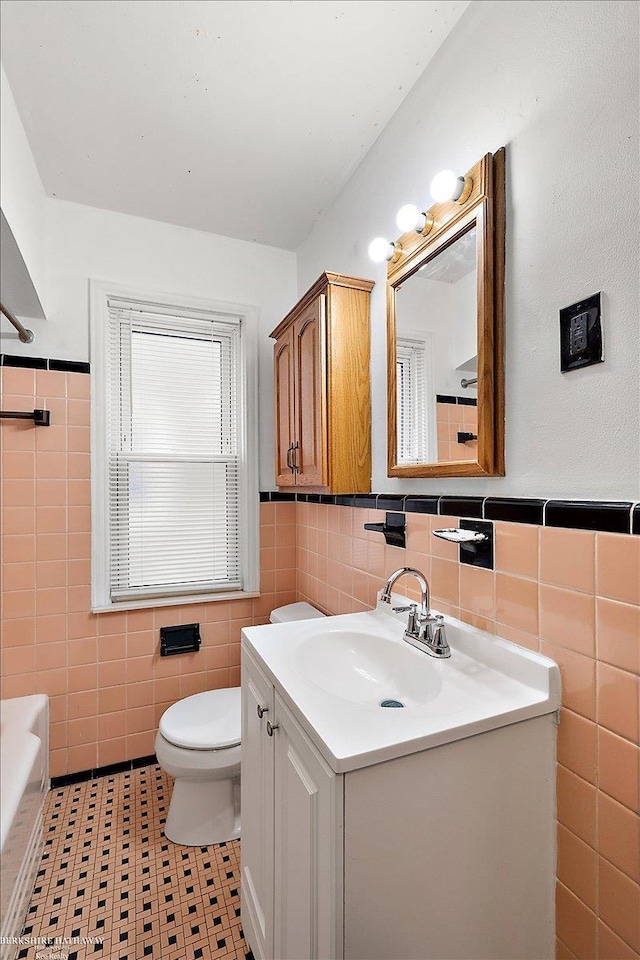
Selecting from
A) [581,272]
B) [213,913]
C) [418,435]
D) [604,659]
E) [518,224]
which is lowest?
[213,913]

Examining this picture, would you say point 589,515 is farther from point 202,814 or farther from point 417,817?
point 202,814

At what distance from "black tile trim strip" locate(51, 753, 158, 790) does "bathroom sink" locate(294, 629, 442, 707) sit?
1.32 m

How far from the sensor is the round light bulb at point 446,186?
1140 mm

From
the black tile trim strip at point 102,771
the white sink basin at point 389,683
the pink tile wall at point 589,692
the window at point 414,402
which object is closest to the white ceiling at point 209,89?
the window at point 414,402

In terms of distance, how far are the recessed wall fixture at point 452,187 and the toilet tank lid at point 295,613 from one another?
164cm

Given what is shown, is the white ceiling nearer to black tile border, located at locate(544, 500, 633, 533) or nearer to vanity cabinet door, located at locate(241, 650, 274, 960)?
black tile border, located at locate(544, 500, 633, 533)

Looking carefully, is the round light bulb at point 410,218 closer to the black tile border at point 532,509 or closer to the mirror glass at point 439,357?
the mirror glass at point 439,357


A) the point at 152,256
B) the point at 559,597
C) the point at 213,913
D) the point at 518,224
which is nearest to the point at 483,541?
the point at 559,597

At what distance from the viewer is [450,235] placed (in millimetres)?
1200

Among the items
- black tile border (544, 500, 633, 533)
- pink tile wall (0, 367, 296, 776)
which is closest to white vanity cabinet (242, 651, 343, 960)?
black tile border (544, 500, 633, 533)

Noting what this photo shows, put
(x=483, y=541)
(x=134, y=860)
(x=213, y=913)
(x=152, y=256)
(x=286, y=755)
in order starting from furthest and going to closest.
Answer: (x=152, y=256)
(x=134, y=860)
(x=213, y=913)
(x=483, y=541)
(x=286, y=755)

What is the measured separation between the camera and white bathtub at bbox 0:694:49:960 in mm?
1158

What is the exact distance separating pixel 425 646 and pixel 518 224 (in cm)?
103

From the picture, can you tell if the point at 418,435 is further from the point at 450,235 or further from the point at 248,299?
the point at 248,299
